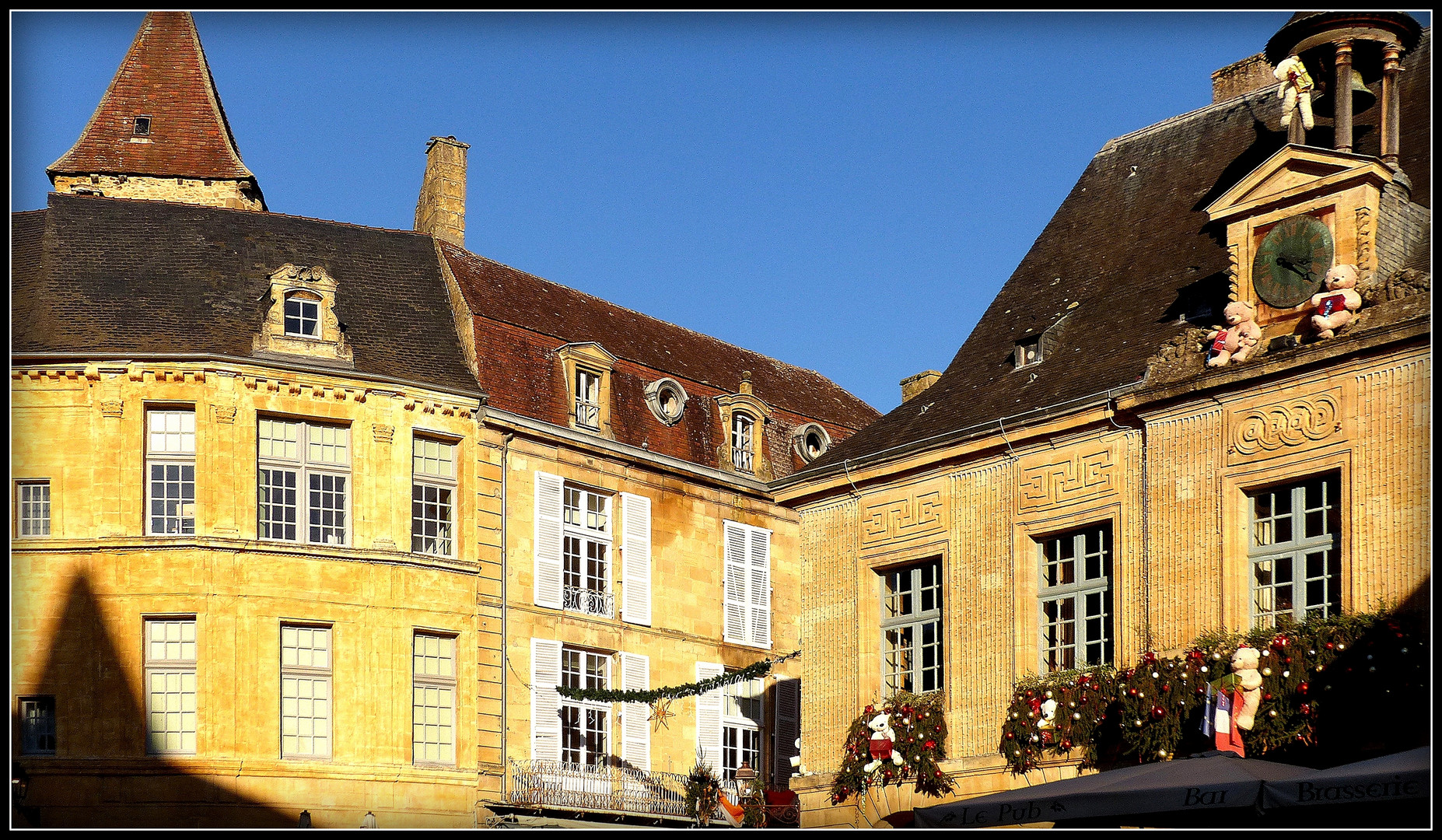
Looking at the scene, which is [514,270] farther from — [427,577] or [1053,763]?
[1053,763]

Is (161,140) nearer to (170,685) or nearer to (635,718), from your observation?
(170,685)

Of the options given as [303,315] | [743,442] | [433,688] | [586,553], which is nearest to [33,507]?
[303,315]

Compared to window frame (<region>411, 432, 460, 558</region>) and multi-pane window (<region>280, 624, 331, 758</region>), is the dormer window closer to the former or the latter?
window frame (<region>411, 432, 460, 558</region>)

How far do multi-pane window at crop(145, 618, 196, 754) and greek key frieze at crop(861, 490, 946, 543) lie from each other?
9151 mm

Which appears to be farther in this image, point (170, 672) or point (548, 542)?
point (548, 542)

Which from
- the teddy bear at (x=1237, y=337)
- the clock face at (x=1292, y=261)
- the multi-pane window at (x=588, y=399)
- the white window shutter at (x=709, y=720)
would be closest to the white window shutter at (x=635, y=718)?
the white window shutter at (x=709, y=720)

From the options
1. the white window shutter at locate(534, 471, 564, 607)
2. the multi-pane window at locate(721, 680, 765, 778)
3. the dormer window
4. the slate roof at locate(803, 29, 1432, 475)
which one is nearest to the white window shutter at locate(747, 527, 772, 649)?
the multi-pane window at locate(721, 680, 765, 778)

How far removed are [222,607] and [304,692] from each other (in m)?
1.52

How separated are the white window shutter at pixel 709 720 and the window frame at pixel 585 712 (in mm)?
1642

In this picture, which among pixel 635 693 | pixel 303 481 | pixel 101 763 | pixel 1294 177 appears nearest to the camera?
pixel 1294 177

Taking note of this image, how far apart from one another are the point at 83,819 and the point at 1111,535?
1303cm

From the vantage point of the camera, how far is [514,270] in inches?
1264

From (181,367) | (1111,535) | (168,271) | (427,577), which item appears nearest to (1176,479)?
(1111,535)

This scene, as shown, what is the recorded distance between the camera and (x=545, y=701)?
90.1 feet
